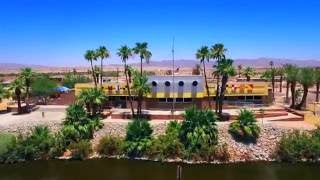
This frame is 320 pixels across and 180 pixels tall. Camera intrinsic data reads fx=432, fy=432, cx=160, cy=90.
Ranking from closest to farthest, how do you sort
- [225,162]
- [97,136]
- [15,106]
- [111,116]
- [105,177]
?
[105,177], [225,162], [97,136], [111,116], [15,106]

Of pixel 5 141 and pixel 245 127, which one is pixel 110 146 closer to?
pixel 5 141

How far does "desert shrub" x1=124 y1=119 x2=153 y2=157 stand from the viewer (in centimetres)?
5600

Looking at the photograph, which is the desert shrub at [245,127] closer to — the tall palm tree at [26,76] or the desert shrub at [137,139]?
the desert shrub at [137,139]

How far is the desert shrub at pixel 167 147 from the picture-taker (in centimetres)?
5531

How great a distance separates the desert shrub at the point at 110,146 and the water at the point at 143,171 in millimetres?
1686

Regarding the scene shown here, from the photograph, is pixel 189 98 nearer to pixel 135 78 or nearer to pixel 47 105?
pixel 135 78

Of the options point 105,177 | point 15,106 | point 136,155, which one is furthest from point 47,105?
point 105,177

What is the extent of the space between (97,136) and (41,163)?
868cm

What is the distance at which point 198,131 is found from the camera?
2188 inches

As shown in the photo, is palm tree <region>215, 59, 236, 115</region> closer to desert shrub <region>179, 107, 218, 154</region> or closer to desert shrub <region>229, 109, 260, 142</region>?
desert shrub <region>229, 109, 260, 142</region>

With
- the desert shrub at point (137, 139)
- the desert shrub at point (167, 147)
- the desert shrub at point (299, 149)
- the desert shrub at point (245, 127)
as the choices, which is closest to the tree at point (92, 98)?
the desert shrub at point (137, 139)

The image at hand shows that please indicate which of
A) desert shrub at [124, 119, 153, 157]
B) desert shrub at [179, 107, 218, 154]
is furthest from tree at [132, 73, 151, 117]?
desert shrub at [179, 107, 218, 154]

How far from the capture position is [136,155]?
56406 mm

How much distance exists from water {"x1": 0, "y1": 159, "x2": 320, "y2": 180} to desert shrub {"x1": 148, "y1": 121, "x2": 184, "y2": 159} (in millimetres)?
1689
